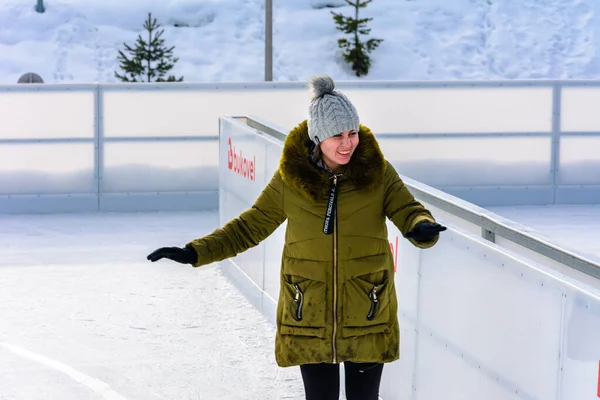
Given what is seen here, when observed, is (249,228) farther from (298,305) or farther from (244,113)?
(244,113)

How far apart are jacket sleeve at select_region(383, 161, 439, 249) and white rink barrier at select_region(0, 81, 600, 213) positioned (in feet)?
25.8

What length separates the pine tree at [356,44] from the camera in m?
30.1

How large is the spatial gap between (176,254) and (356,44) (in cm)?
2659

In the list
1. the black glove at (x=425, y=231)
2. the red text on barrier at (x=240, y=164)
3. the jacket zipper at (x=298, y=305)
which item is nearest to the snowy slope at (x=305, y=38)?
the red text on barrier at (x=240, y=164)

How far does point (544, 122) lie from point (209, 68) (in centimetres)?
1865

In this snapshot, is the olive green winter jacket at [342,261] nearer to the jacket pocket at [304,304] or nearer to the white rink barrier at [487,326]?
the jacket pocket at [304,304]

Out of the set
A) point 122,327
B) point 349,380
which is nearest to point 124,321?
point 122,327

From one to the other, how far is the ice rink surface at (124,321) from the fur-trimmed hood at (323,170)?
81 centimetres

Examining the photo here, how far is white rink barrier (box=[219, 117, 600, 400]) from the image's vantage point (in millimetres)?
3643

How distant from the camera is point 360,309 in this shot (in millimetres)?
4035

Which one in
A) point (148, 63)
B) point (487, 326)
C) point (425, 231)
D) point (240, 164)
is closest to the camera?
point (425, 231)

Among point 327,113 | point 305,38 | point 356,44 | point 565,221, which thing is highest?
point 305,38

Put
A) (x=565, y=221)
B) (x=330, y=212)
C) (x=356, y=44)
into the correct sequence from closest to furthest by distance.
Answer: (x=330, y=212), (x=565, y=221), (x=356, y=44)

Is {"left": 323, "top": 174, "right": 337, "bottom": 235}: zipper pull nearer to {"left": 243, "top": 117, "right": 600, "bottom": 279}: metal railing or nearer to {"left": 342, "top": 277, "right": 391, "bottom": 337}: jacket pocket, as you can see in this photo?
{"left": 342, "top": 277, "right": 391, "bottom": 337}: jacket pocket
